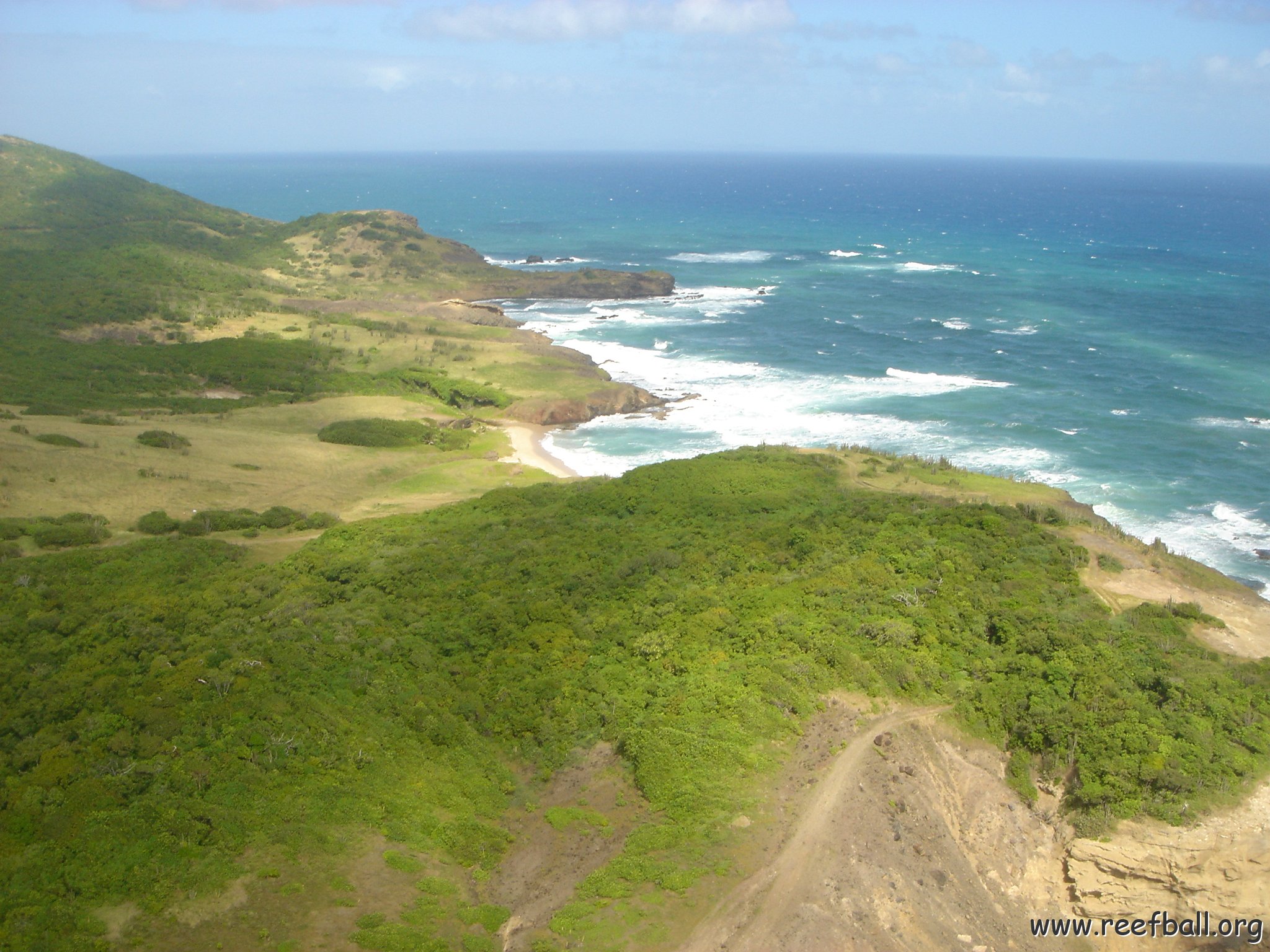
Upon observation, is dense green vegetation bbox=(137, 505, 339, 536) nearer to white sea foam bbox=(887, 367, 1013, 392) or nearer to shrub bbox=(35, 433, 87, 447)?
shrub bbox=(35, 433, 87, 447)

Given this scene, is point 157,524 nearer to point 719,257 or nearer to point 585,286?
point 585,286

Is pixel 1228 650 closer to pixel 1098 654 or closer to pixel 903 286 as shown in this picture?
pixel 1098 654

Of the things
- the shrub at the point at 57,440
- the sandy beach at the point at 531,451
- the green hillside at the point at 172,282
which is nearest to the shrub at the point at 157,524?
the shrub at the point at 57,440

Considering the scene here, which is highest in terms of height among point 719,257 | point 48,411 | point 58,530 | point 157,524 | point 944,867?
point 719,257

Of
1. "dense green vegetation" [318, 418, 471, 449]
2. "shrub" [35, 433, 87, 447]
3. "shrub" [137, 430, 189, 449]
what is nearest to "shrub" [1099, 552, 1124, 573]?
"dense green vegetation" [318, 418, 471, 449]

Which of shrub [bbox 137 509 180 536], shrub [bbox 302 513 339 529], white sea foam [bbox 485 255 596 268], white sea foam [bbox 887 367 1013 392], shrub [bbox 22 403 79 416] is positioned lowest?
shrub [bbox 302 513 339 529]

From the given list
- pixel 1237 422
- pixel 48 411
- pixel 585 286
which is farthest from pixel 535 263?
pixel 1237 422
